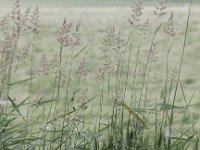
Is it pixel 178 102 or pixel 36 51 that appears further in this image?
pixel 36 51

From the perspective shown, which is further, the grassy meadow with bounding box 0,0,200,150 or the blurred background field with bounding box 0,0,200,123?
the blurred background field with bounding box 0,0,200,123

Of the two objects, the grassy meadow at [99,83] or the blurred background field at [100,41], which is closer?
the grassy meadow at [99,83]

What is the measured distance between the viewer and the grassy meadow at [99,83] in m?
1.47

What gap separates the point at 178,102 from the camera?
3.42 metres

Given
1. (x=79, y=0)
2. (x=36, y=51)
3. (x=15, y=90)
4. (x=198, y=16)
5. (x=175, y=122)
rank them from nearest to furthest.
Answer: (x=175, y=122) → (x=15, y=90) → (x=36, y=51) → (x=198, y=16) → (x=79, y=0)

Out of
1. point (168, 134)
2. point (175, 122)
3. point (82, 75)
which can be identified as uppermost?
point (82, 75)

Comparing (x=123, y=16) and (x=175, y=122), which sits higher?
(x=123, y=16)

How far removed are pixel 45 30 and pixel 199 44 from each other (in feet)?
6.36

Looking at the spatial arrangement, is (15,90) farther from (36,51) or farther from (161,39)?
(161,39)

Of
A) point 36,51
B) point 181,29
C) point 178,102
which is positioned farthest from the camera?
point 181,29

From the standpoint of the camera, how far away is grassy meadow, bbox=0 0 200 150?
4.83ft

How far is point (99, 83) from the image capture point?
5.31ft

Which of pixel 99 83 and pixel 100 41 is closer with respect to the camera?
pixel 99 83

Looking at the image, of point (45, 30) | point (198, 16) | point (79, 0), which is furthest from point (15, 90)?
point (79, 0)
